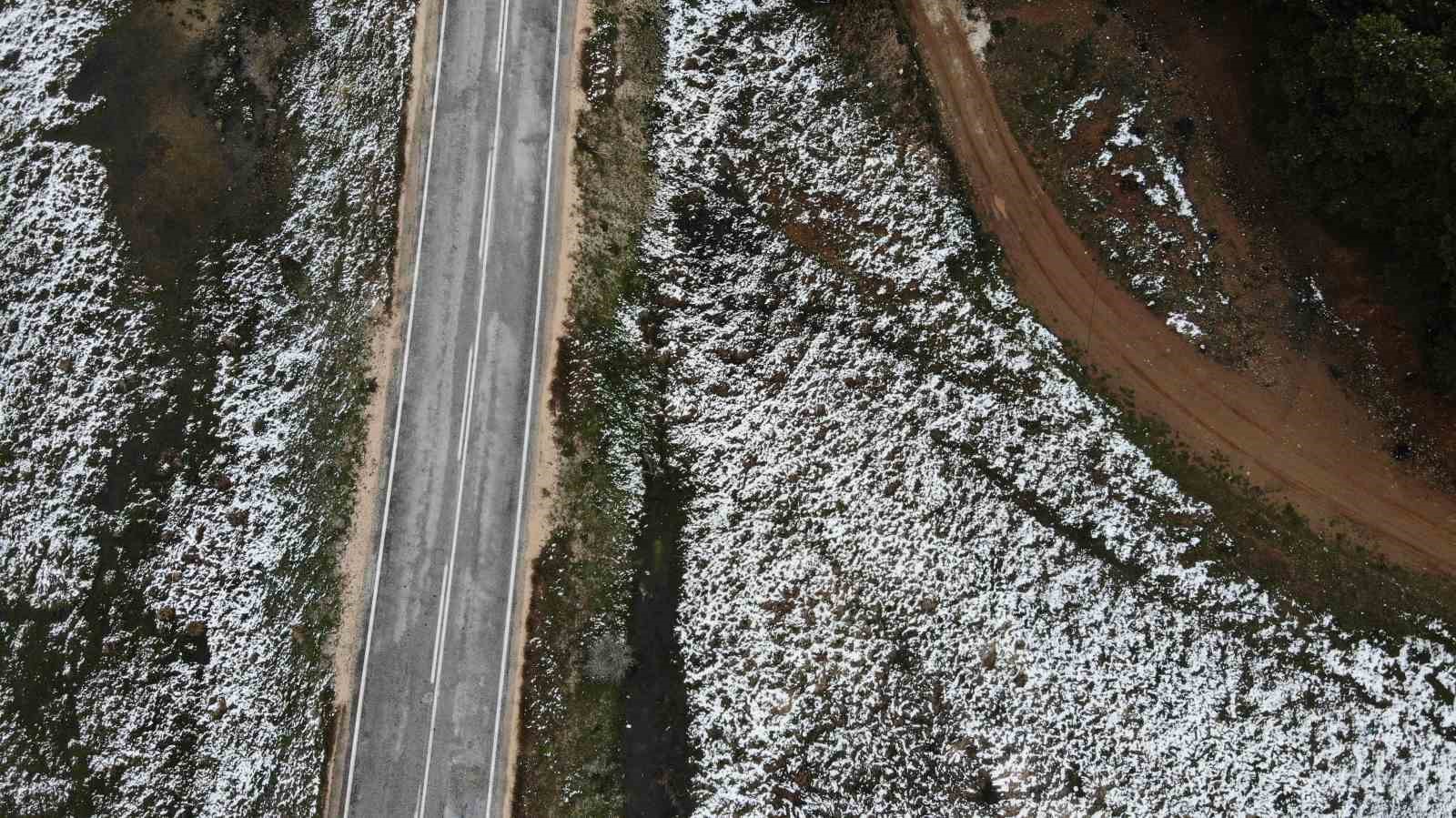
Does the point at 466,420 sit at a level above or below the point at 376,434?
above

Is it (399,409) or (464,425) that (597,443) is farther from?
(399,409)

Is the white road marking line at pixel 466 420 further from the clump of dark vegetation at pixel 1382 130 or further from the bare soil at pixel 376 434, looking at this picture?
the clump of dark vegetation at pixel 1382 130

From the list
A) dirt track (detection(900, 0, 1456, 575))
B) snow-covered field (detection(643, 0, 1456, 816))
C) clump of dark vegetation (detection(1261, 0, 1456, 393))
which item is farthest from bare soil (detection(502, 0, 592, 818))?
clump of dark vegetation (detection(1261, 0, 1456, 393))

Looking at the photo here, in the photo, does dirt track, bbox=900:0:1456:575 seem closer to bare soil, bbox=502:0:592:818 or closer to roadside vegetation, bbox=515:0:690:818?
roadside vegetation, bbox=515:0:690:818

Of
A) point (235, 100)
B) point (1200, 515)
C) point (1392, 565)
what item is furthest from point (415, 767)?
point (1392, 565)

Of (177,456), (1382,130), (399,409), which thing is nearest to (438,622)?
(399,409)

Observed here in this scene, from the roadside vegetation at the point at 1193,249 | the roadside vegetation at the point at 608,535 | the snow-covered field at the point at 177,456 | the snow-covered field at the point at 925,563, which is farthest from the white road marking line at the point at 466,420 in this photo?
the roadside vegetation at the point at 1193,249
